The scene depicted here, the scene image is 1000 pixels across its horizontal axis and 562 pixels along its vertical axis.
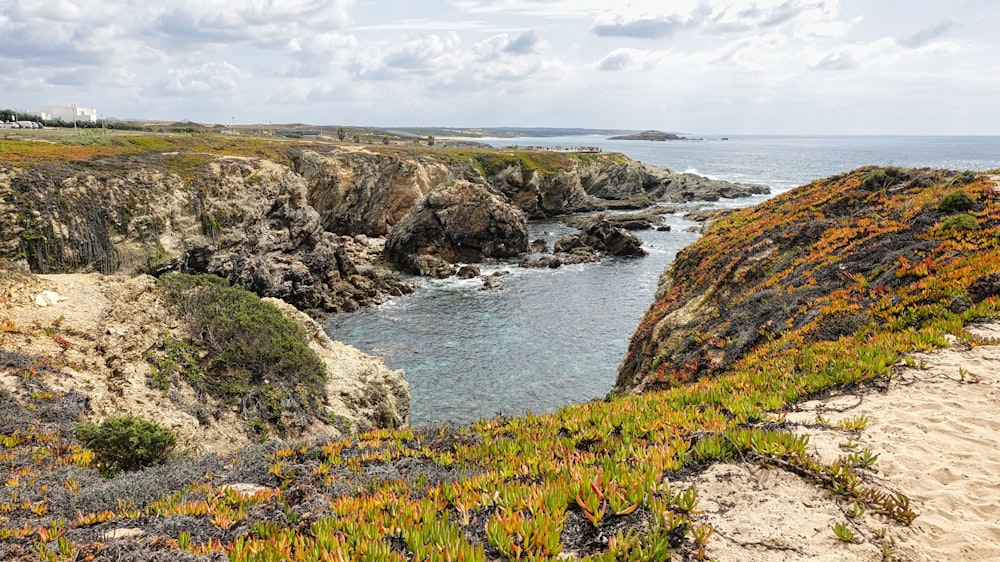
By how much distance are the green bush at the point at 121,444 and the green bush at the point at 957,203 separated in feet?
86.7

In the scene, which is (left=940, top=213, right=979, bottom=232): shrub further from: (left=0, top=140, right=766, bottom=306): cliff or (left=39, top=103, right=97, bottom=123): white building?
(left=39, top=103, right=97, bottom=123): white building

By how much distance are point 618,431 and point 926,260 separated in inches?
475

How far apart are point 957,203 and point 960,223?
2.75 m

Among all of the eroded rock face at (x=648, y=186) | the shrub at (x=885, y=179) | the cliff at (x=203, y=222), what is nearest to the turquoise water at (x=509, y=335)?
the cliff at (x=203, y=222)

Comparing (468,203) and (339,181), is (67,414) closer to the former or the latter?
(468,203)

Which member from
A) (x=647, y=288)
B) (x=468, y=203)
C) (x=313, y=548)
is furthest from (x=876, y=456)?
(x=468, y=203)

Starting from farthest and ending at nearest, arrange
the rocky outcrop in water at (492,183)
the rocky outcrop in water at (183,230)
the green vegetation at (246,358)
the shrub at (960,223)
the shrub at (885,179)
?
the rocky outcrop in water at (492,183) → the rocky outcrop in water at (183,230) → the shrub at (885,179) → the green vegetation at (246,358) → the shrub at (960,223)

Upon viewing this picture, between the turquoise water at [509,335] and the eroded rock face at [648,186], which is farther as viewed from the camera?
the eroded rock face at [648,186]

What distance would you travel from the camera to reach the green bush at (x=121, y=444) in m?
11.2

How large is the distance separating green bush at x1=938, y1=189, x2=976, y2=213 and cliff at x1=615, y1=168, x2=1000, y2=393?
37 mm

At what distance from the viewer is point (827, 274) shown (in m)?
18.0

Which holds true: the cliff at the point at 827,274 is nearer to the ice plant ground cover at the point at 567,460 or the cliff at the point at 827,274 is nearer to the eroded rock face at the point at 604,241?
the ice plant ground cover at the point at 567,460

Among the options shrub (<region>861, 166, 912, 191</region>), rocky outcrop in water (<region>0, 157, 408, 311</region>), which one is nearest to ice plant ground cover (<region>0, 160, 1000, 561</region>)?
shrub (<region>861, 166, 912, 191</region>)

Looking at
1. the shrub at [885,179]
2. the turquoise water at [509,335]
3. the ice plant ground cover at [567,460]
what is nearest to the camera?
the ice plant ground cover at [567,460]
